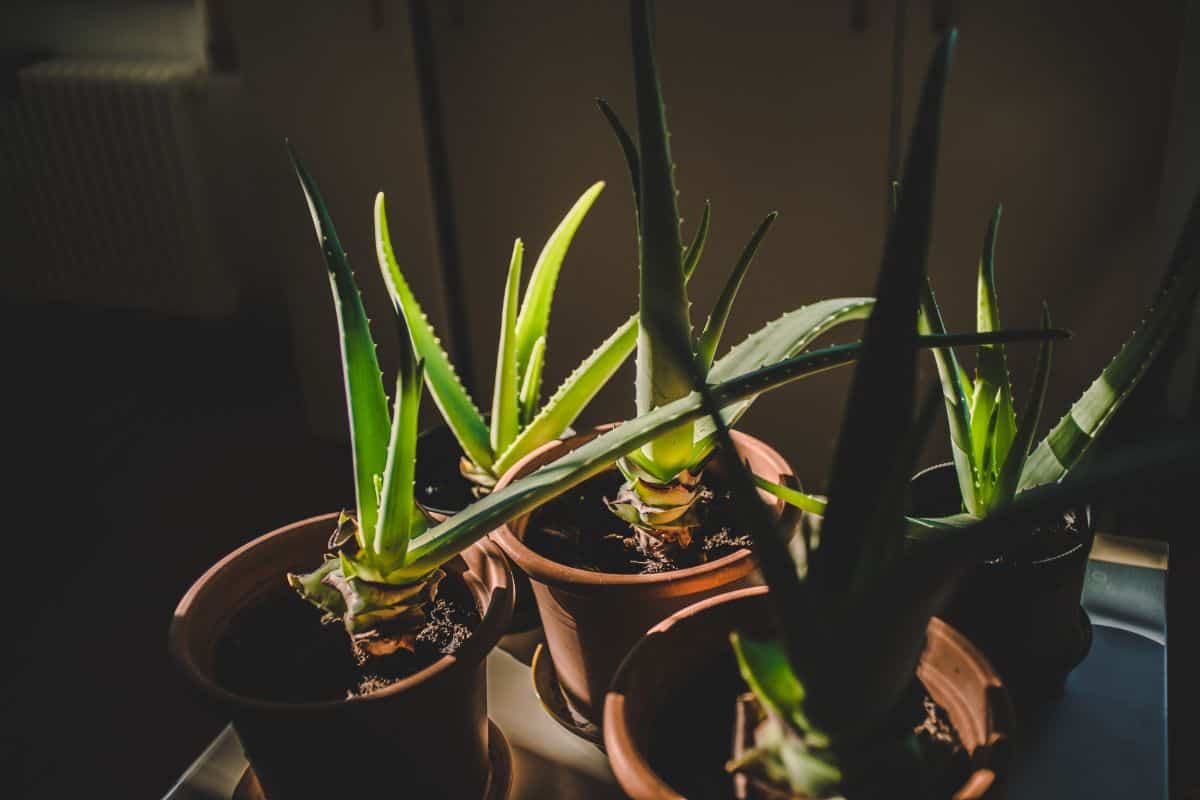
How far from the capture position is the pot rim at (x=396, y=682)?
548mm

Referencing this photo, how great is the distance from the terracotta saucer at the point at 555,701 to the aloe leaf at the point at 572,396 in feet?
0.57

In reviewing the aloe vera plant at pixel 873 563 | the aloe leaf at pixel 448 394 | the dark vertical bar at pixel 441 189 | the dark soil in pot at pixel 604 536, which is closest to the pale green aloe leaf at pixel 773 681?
the aloe vera plant at pixel 873 563

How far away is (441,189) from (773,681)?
1204 millimetres

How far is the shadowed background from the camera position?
1.16m

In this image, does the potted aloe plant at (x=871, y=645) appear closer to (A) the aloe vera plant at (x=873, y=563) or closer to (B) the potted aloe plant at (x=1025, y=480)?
(A) the aloe vera plant at (x=873, y=563)

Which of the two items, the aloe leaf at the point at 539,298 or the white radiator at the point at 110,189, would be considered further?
the white radiator at the point at 110,189

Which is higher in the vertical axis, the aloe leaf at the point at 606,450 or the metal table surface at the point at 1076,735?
the aloe leaf at the point at 606,450

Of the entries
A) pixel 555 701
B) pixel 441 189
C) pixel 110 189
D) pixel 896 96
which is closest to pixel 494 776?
pixel 555 701

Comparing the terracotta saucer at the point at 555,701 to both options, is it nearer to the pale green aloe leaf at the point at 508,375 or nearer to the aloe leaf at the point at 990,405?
the pale green aloe leaf at the point at 508,375

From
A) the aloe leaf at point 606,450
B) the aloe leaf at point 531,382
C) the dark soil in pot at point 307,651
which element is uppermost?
the aloe leaf at point 606,450

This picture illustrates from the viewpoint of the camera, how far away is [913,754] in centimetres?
47

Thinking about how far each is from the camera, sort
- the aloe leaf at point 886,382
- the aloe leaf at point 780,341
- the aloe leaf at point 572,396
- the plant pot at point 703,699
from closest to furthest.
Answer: the aloe leaf at point 886,382
the plant pot at point 703,699
the aloe leaf at point 780,341
the aloe leaf at point 572,396

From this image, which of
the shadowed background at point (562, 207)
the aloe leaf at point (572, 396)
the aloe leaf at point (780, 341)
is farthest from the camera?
the shadowed background at point (562, 207)

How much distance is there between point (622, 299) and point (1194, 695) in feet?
3.02
